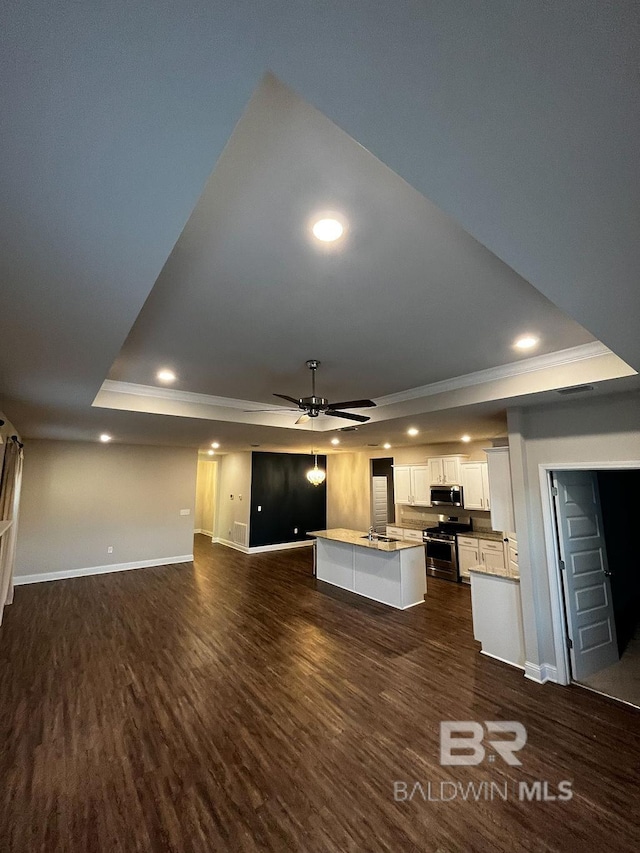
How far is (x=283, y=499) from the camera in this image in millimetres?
9609

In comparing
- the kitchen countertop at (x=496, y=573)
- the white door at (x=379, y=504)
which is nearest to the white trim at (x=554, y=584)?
the kitchen countertop at (x=496, y=573)

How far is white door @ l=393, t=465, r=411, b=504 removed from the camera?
820 centimetres

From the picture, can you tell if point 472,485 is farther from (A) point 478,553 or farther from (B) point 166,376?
(B) point 166,376

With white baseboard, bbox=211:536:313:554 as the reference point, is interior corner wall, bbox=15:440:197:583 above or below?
above

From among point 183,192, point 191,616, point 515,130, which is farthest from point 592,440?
point 191,616

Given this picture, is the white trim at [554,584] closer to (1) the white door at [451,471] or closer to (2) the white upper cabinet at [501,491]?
(2) the white upper cabinet at [501,491]

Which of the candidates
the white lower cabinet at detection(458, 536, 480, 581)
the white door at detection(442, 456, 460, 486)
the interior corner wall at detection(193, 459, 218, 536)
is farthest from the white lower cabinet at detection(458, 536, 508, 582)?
the interior corner wall at detection(193, 459, 218, 536)

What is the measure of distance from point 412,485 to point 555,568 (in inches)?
178

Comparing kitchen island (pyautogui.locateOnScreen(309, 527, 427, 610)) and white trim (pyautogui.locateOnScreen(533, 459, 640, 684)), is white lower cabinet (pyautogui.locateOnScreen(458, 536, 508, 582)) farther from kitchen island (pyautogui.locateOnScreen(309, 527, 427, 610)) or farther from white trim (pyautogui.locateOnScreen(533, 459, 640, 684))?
white trim (pyautogui.locateOnScreen(533, 459, 640, 684))

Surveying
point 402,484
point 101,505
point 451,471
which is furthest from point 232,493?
point 451,471

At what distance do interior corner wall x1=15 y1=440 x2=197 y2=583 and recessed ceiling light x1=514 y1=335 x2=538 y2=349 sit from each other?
722cm

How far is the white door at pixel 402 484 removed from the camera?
8.20 m

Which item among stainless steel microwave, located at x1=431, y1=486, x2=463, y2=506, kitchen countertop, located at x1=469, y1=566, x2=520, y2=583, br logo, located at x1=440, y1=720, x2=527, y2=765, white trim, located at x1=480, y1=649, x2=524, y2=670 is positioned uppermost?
stainless steel microwave, located at x1=431, y1=486, x2=463, y2=506

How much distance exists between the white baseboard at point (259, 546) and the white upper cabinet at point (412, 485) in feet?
10.1
